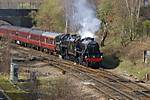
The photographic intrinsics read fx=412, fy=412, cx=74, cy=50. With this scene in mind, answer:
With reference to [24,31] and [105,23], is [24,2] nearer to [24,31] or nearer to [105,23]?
[24,31]

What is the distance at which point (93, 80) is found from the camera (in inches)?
1029

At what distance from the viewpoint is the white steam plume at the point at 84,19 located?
37550 millimetres

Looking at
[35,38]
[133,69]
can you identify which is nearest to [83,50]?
[133,69]

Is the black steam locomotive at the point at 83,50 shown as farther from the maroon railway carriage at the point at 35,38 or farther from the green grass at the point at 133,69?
the maroon railway carriage at the point at 35,38

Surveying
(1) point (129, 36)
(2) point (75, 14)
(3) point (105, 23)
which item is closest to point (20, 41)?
(2) point (75, 14)

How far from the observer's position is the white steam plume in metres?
37.5

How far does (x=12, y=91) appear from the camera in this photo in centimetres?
1967

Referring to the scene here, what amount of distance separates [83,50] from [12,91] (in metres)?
13.1

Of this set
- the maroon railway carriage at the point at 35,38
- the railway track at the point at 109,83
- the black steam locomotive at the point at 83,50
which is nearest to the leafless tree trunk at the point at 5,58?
the railway track at the point at 109,83

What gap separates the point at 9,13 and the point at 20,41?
17.1m

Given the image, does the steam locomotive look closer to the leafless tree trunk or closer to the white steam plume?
the white steam plume

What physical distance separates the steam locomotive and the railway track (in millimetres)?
948

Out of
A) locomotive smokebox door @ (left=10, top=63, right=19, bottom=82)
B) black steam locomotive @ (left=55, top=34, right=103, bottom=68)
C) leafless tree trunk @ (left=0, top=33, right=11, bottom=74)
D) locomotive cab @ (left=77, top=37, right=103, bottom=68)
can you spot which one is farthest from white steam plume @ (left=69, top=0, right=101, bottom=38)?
locomotive smokebox door @ (left=10, top=63, right=19, bottom=82)

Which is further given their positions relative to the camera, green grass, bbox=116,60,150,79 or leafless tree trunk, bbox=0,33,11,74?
green grass, bbox=116,60,150,79
